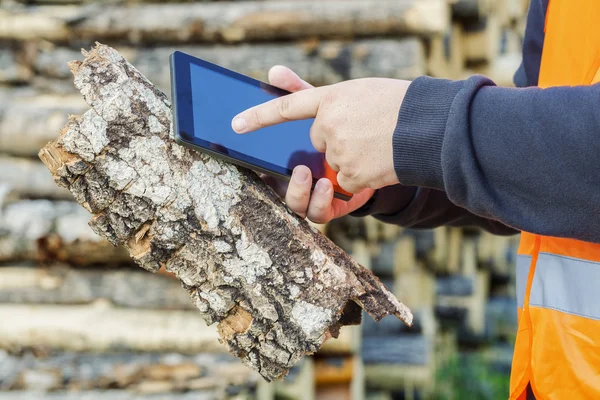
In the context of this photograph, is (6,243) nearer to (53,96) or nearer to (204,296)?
(53,96)

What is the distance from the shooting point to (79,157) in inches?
57.1

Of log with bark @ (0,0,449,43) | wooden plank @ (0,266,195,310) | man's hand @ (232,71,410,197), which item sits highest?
log with bark @ (0,0,449,43)

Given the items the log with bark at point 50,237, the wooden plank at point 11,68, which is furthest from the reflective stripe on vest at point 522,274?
the wooden plank at point 11,68

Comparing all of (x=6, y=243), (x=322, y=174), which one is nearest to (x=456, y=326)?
(x=6, y=243)

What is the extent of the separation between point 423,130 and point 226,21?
2.31m

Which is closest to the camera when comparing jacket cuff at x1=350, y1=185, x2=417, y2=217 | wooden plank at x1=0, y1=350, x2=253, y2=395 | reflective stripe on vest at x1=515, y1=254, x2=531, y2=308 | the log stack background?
reflective stripe on vest at x1=515, y1=254, x2=531, y2=308

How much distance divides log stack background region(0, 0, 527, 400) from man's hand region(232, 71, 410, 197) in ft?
5.67

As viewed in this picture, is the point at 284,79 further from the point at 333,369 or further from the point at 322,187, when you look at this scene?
the point at 333,369

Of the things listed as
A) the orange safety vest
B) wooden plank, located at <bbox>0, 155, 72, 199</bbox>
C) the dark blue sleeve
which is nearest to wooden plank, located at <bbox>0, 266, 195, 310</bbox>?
wooden plank, located at <bbox>0, 155, 72, 199</bbox>

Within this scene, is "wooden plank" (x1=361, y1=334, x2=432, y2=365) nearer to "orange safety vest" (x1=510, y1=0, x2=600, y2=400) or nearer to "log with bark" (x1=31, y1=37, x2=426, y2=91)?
"log with bark" (x1=31, y1=37, x2=426, y2=91)

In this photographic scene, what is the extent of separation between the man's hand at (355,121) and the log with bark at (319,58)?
176 cm

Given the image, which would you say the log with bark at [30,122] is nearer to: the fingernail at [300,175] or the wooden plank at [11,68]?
the wooden plank at [11,68]

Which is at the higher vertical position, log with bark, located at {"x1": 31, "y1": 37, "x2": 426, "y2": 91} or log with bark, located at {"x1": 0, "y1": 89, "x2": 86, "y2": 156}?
log with bark, located at {"x1": 31, "y1": 37, "x2": 426, "y2": 91}

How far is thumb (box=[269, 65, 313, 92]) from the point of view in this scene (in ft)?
5.47
